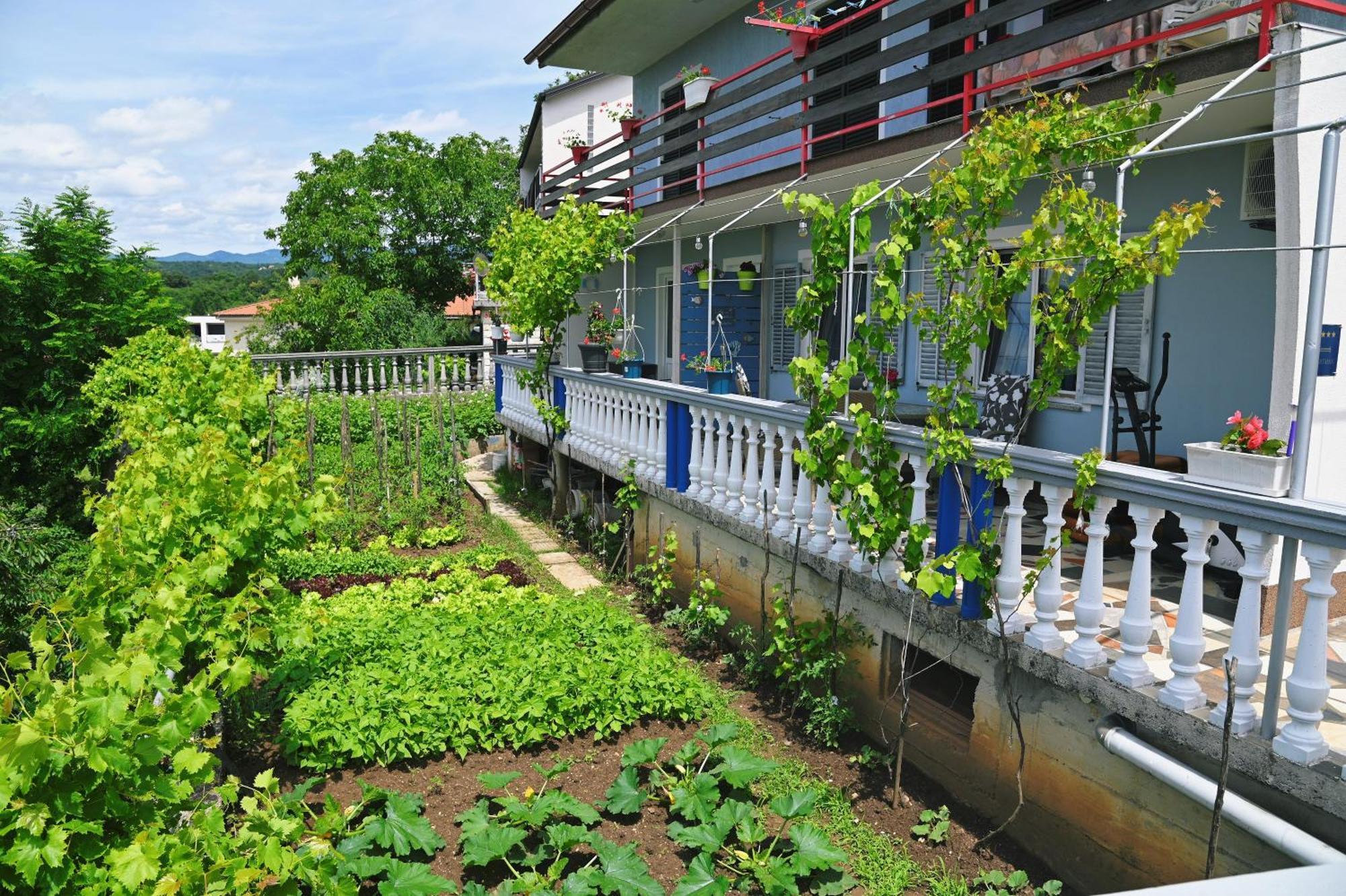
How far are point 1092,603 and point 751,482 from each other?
3.47 metres

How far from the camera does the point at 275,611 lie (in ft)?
18.1

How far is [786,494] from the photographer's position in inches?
279

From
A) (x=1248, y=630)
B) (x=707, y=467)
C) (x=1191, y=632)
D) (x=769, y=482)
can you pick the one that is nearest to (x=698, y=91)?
(x=707, y=467)

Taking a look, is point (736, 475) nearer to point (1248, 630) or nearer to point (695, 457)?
point (695, 457)

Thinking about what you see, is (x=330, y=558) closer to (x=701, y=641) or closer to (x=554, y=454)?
(x=554, y=454)

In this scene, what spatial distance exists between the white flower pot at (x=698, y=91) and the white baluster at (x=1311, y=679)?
34.0 ft

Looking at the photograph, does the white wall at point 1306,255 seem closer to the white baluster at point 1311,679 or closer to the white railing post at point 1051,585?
the white railing post at point 1051,585

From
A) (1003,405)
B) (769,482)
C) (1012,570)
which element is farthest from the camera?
(1003,405)

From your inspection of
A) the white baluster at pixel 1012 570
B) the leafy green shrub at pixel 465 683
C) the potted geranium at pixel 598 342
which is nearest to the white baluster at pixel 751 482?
the leafy green shrub at pixel 465 683

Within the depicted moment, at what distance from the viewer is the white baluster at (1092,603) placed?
14.6ft

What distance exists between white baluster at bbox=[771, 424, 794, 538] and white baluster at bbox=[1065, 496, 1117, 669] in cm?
273

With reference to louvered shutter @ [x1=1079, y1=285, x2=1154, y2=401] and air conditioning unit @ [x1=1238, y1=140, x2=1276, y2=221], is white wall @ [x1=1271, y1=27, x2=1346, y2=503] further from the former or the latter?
louvered shutter @ [x1=1079, y1=285, x2=1154, y2=401]

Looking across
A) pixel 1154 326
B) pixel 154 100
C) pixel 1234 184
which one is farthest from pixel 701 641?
pixel 154 100

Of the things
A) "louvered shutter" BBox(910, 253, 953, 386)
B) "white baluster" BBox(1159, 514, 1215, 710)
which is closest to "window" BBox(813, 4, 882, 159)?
"louvered shutter" BBox(910, 253, 953, 386)
